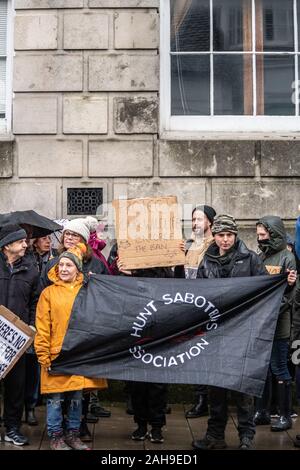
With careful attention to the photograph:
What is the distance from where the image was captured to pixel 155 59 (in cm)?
1096

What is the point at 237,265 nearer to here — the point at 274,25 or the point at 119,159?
the point at 119,159

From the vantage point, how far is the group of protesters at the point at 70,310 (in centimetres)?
786

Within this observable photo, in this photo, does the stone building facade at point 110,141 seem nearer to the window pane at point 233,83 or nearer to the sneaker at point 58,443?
the window pane at point 233,83

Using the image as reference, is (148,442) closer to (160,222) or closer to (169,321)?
(169,321)

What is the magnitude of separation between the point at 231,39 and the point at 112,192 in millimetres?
2371

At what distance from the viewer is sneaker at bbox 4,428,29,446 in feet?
26.2

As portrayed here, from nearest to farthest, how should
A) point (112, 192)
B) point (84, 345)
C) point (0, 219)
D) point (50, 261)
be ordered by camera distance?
point (84, 345) → point (50, 261) → point (0, 219) → point (112, 192)

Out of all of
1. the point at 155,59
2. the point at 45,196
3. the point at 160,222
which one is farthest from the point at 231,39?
the point at 160,222

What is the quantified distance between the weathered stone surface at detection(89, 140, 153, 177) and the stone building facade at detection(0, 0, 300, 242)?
1 cm

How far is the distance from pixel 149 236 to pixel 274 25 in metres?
4.26

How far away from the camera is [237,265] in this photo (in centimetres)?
819

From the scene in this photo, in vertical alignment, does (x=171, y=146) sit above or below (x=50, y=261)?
above

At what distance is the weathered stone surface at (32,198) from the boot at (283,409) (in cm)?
354

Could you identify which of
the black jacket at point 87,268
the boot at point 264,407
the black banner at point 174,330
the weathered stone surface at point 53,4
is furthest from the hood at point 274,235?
the weathered stone surface at point 53,4
